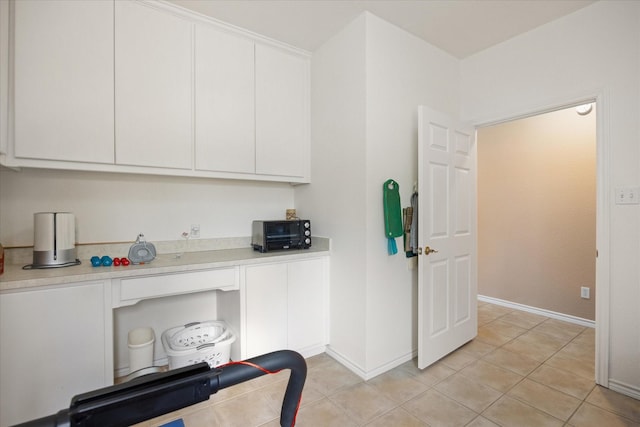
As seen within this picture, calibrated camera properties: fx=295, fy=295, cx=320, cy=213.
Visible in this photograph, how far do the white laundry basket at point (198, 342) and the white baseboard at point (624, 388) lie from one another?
264cm

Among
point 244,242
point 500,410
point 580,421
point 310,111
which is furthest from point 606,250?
point 244,242

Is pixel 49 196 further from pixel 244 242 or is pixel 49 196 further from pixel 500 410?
pixel 500 410

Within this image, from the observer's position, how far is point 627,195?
6.38 feet

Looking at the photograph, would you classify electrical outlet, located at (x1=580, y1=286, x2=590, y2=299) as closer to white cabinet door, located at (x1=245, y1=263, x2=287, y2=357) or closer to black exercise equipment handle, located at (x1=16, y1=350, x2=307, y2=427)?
white cabinet door, located at (x1=245, y1=263, x2=287, y2=357)

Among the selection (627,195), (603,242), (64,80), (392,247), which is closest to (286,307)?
(392,247)

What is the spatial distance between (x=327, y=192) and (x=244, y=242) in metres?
0.92

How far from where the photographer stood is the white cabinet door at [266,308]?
219 centimetres

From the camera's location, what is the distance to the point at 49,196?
2025 millimetres

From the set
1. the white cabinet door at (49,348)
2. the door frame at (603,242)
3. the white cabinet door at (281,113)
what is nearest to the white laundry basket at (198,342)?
the white cabinet door at (49,348)

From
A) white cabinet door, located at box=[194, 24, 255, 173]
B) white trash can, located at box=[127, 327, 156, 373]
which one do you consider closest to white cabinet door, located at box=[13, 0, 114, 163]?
white cabinet door, located at box=[194, 24, 255, 173]

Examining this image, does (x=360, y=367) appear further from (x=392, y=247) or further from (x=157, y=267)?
(x=157, y=267)

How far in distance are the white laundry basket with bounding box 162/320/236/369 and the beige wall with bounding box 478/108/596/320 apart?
3375 millimetres

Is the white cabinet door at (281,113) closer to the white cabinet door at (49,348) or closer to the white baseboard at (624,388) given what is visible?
the white cabinet door at (49,348)

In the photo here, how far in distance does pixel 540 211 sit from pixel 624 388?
1.95 metres
